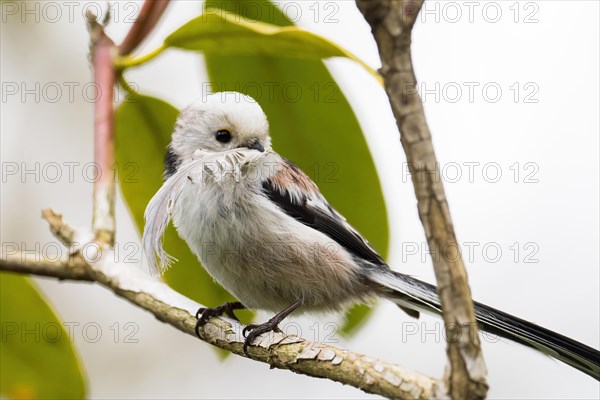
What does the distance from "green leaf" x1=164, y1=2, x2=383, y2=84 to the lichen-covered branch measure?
652mm

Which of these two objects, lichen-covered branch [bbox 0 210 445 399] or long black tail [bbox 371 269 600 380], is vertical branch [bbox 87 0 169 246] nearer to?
lichen-covered branch [bbox 0 210 445 399]

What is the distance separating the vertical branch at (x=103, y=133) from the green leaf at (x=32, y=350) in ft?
1.76

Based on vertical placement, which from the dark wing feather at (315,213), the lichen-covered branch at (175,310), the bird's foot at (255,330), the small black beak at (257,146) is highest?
the small black beak at (257,146)

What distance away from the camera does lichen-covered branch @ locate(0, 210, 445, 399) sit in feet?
5.35

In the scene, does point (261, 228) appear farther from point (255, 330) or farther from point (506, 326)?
point (506, 326)

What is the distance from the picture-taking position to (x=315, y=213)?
2.72 metres

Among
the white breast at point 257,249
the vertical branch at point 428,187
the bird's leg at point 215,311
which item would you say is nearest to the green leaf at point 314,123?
the white breast at point 257,249

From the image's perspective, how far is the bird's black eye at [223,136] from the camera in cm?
266

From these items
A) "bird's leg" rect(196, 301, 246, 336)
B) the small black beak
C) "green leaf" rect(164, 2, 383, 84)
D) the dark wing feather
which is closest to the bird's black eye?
the small black beak

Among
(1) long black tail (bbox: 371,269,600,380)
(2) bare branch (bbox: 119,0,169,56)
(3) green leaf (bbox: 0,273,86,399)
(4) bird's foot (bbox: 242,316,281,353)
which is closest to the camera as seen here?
(1) long black tail (bbox: 371,269,600,380)

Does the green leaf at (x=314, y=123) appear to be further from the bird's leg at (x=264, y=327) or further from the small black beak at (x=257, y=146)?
the bird's leg at (x=264, y=327)

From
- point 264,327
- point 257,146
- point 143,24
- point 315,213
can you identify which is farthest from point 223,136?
point 264,327

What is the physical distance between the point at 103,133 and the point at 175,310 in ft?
1.82

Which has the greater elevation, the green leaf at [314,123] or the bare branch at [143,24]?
the bare branch at [143,24]
